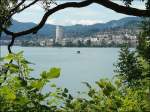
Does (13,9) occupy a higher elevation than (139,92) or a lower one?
higher

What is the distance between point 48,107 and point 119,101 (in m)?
0.66

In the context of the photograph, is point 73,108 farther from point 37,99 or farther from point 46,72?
point 46,72

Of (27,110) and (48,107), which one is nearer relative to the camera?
(27,110)

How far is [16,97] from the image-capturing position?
11.3ft

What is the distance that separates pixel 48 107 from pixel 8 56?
0.55 m

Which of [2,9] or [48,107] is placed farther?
[2,9]

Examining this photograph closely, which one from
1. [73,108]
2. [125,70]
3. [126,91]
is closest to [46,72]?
[73,108]

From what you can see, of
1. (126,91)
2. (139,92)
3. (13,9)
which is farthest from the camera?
(13,9)

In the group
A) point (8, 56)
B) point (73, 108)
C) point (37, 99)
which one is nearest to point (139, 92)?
point (73, 108)

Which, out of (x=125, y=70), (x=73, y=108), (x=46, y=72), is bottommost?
(x=125, y=70)

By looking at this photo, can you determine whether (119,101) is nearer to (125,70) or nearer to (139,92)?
(139,92)

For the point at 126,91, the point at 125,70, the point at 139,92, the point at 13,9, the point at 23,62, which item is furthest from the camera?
the point at 125,70

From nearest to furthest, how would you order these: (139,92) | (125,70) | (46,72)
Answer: (46,72) < (139,92) < (125,70)

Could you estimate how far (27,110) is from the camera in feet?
11.6
